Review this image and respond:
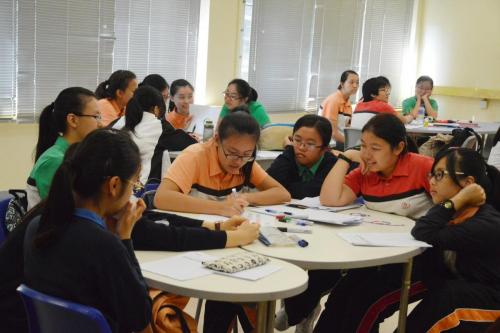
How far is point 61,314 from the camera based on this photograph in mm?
1602

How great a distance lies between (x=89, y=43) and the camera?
5.89m

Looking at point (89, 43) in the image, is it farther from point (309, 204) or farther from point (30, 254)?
point (30, 254)

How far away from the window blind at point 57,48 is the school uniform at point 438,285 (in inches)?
151

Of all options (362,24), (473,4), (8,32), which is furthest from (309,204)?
(473,4)

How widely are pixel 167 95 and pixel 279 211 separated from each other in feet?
10.1

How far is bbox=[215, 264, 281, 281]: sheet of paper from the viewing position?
76.6 inches

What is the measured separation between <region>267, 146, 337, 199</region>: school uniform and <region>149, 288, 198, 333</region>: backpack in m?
1.33

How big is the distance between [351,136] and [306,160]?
9.44ft

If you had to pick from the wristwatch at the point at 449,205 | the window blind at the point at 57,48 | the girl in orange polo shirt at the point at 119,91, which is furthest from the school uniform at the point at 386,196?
the window blind at the point at 57,48

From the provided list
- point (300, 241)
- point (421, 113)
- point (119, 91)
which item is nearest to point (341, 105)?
point (421, 113)

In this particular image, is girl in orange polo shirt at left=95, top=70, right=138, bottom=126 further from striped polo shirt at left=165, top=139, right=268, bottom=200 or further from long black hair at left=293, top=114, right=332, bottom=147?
striped polo shirt at left=165, top=139, right=268, bottom=200

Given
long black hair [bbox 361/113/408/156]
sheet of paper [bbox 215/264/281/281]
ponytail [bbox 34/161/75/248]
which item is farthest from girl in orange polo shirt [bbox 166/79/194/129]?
ponytail [bbox 34/161/75/248]

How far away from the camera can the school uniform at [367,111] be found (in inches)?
259

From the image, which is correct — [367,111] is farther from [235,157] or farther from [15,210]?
[15,210]
